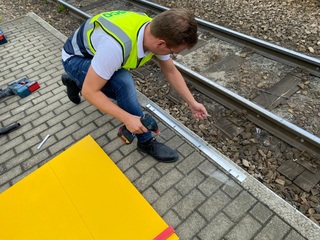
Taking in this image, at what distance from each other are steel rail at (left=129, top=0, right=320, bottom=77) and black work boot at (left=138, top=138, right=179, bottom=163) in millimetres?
2420

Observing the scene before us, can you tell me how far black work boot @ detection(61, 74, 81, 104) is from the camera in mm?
3938

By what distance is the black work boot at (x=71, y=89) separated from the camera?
394cm

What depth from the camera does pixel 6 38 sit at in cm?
651

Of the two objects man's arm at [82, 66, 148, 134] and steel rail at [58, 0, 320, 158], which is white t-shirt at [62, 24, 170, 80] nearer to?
man's arm at [82, 66, 148, 134]

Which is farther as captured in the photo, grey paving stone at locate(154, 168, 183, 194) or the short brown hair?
grey paving stone at locate(154, 168, 183, 194)

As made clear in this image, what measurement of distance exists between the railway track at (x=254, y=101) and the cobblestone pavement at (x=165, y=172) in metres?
0.30

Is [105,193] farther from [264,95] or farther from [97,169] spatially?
[264,95]

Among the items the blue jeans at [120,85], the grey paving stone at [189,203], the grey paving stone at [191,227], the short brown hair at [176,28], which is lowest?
the grey paving stone at [191,227]

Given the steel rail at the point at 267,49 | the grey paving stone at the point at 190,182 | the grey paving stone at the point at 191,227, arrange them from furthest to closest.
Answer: the steel rail at the point at 267,49
the grey paving stone at the point at 190,182
the grey paving stone at the point at 191,227

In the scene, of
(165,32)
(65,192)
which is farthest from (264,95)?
(65,192)

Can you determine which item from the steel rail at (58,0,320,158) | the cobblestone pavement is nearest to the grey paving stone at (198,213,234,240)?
the cobblestone pavement

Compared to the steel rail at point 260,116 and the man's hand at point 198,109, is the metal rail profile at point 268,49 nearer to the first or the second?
the steel rail at point 260,116

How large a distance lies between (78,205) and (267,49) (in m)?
3.68

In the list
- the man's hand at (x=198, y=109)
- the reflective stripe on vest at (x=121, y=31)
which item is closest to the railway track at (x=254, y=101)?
the man's hand at (x=198, y=109)
